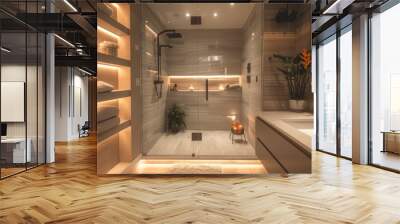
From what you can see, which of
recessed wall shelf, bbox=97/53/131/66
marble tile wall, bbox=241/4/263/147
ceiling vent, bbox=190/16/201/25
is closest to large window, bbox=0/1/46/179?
recessed wall shelf, bbox=97/53/131/66

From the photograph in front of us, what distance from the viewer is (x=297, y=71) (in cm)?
512

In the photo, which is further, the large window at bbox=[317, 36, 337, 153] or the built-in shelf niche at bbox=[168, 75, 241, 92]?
the large window at bbox=[317, 36, 337, 153]

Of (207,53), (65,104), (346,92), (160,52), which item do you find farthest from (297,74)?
(65,104)

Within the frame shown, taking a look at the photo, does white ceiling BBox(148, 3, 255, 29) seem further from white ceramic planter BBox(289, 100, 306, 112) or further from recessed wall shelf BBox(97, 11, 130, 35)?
white ceramic planter BBox(289, 100, 306, 112)

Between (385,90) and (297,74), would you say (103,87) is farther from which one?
(385,90)

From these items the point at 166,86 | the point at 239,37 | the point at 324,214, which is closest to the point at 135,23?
the point at 166,86

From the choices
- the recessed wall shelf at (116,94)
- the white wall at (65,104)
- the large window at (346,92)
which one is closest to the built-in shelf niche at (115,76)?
the recessed wall shelf at (116,94)

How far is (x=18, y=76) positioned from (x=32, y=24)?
89 centimetres

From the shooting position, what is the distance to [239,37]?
5.15 m

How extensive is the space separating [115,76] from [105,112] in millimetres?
545

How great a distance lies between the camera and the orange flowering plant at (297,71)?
16.8ft

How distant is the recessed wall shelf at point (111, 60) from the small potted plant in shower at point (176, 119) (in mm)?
915

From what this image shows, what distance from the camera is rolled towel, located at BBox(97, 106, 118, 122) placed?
4911 mm

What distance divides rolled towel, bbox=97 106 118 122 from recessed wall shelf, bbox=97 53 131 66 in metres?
0.63
